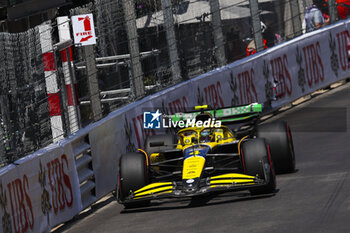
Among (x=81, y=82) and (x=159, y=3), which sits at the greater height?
(x=159, y=3)

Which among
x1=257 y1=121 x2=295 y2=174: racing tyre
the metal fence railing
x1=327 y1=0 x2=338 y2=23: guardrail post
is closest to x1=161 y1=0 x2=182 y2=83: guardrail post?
the metal fence railing

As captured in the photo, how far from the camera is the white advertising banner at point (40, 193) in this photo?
8477 mm

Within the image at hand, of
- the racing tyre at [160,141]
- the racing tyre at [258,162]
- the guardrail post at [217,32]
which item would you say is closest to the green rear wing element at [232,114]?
the racing tyre at [160,141]

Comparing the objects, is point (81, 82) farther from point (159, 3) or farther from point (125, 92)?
point (159, 3)

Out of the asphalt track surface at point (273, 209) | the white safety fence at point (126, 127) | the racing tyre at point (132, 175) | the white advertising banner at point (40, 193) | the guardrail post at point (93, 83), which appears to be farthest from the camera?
the guardrail post at point (93, 83)

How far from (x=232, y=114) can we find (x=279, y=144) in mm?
928

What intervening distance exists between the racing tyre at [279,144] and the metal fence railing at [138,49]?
2.44 meters

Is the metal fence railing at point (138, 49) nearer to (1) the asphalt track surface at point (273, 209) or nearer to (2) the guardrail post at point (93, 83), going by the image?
(2) the guardrail post at point (93, 83)

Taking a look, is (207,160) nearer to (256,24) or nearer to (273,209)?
(273,209)

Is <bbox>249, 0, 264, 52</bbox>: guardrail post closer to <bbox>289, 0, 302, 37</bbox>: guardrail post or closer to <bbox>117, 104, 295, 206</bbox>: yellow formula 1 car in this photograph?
<bbox>289, 0, 302, 37</bbox>: guardrail post

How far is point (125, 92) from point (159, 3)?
6.41ft

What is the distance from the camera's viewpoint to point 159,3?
1393 centimetres

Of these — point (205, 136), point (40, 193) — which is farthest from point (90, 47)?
point (40, 193)

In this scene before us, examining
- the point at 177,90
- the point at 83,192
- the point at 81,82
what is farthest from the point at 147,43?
the point at 83,192
